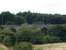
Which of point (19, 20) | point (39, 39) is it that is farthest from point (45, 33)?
point (19, 20)

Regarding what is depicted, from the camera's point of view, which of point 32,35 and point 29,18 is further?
point 29,18

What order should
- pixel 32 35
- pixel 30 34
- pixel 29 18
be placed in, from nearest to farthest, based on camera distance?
pixel 30 34 < pixel 32 35 < pixel 29 18

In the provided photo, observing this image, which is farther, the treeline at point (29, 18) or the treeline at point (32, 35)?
the treeline at point (29, 18)

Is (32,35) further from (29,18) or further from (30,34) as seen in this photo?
(29,18)

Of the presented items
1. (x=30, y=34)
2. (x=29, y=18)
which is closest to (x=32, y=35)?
(x=30, y=34)

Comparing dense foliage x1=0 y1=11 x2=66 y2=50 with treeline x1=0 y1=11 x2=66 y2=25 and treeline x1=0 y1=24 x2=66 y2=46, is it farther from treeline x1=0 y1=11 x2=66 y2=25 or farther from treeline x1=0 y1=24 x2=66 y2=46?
treeline x1=0 y1=11 x2=66 y2=25

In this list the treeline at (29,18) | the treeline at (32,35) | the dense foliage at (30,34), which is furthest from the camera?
the treeline at (29,18)

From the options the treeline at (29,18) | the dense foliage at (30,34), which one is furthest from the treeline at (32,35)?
the treeline at (29,18)

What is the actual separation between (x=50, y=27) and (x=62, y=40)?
3039mm

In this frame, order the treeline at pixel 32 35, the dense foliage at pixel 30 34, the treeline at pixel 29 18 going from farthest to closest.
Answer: the treeline at pixel 29 18 < the treeline at pixel 32 35 < the dense foliage at pixel 30 34

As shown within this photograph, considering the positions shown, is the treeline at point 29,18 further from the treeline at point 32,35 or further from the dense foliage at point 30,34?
the treeline at point 32,35

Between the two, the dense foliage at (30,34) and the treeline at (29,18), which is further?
the treeline at (29,18)

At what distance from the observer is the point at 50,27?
32188 millimetres

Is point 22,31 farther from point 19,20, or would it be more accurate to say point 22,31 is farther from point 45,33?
point 19,20
